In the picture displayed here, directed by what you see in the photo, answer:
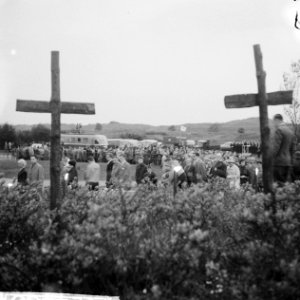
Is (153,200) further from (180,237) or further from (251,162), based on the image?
(251,162)

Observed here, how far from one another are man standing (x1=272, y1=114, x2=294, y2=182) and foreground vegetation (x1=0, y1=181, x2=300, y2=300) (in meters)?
3.83

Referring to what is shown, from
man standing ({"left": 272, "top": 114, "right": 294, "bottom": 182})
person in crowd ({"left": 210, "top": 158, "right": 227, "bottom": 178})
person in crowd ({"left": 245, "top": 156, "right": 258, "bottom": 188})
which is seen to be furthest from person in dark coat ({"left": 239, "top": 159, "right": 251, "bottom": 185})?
man standing ({"left": 272, "top": 114, "right": 294, "bottom": 182})

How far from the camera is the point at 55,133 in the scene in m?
5.53

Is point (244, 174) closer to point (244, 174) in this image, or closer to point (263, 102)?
point (244, 174)

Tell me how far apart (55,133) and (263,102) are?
2332mm

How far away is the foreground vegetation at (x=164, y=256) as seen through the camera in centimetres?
380

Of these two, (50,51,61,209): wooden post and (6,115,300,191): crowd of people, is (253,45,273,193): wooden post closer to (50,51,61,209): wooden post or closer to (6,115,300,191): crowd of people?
(50,51,61,209): wooden post

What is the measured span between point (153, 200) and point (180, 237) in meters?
0.83

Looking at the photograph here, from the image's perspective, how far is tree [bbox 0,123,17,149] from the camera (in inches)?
2630

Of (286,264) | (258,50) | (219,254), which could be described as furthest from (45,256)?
(258,50)

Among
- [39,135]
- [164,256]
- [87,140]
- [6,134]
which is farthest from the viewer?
→ [39,135]

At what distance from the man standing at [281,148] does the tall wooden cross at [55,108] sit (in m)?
3.68

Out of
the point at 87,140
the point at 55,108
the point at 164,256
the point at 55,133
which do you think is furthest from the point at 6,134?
the point at 164,256

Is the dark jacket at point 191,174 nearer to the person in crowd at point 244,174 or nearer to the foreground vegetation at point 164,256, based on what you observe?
the person in crowd at point 244,174
